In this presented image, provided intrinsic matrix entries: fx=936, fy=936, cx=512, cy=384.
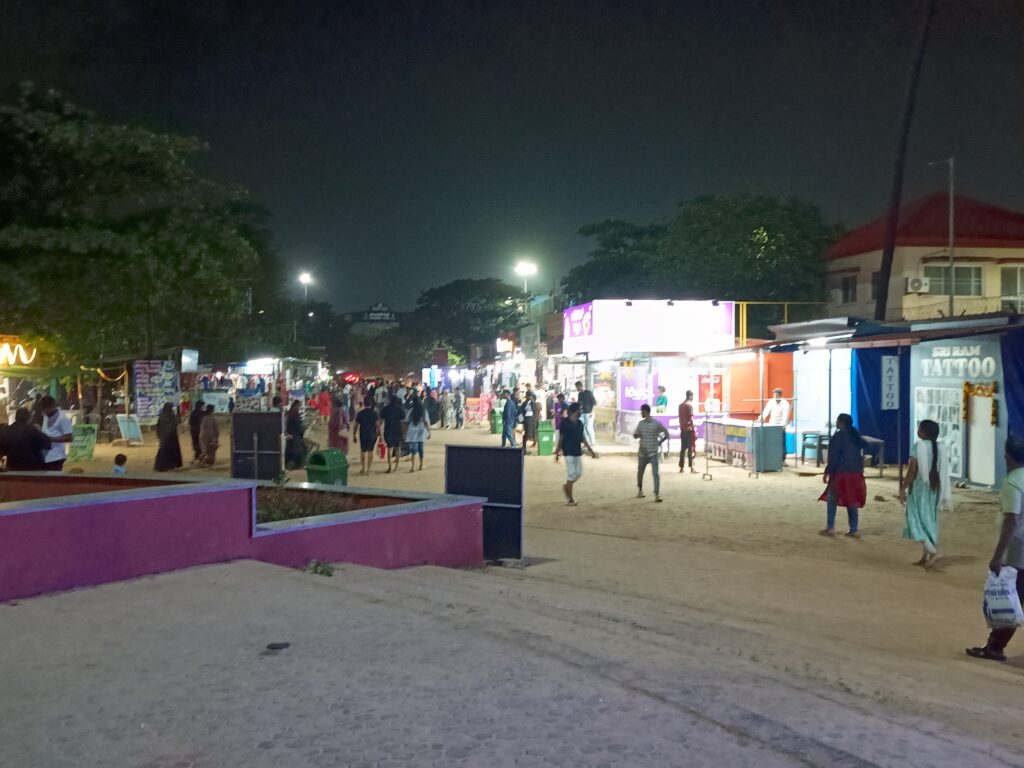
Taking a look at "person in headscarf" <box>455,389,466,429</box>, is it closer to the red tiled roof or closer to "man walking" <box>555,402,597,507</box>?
the red tiled roof

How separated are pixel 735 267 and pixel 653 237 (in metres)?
11.3

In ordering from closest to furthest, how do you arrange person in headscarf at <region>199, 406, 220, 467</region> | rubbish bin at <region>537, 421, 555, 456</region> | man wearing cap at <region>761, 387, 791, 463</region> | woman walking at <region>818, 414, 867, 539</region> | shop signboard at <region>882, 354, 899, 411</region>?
woman walking at <region>818, 414, 867, 539</region>, shop signboard at <region>882, 354, 899, 411</region>, person in headscarf at <region>199, 406, 220, 467</region>, man wearing cap at <region>761, 387, 791, 463</region>, rubbish bin at <region>537, 421, 555, 456</region>

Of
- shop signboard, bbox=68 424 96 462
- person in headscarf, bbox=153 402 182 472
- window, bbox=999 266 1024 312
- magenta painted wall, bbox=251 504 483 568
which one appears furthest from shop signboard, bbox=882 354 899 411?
window, bbox=999 266 1024 312

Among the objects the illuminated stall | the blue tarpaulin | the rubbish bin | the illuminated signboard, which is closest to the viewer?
the illuminated signboard

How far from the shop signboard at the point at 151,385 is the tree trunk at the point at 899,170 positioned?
20340 mm

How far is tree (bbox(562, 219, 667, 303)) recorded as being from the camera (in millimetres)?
47531

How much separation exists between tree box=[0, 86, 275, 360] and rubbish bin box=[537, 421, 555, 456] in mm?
10890

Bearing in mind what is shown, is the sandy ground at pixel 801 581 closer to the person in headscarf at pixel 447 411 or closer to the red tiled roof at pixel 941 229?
the person in headscarf at pixel 447 411

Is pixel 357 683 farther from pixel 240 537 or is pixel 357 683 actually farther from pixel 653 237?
pixel 653 237

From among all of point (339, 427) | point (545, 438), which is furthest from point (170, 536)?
point (545, 438)

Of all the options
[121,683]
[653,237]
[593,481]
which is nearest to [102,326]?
[593,481]

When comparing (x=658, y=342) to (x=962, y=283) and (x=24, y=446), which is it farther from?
(x=962, y=283)

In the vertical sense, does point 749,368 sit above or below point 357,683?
above

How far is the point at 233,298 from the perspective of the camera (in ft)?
50.5
